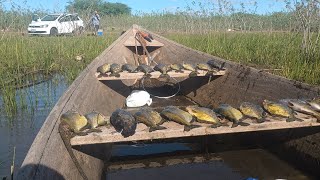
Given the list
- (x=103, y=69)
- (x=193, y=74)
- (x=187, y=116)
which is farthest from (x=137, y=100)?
(x=187, y=116)

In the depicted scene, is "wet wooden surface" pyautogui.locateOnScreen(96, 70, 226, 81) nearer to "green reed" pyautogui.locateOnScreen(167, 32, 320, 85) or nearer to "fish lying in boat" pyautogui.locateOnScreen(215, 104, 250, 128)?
"green reed" pyautogui.locateOnScreen(167, 32, 320, 85)

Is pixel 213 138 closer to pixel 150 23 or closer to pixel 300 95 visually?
pixel 300 95

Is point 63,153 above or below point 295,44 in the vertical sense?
below

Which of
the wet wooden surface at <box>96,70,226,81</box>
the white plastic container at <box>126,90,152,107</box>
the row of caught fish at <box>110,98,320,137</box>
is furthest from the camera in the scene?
the white plastic container at <box>126,90,152,107</box>

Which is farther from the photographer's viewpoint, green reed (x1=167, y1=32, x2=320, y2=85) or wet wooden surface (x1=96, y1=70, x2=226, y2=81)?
green reed (x1=167, y1=32, x2=320, y2=85)

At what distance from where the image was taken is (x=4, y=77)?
6902 mm

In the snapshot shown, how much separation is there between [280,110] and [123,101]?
361 centimetres

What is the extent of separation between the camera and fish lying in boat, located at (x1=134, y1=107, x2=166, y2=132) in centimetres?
294

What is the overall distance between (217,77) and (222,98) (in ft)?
1.58

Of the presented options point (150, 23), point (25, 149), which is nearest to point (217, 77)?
point (25, 149)

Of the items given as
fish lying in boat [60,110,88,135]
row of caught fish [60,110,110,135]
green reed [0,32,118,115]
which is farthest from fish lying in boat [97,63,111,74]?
fish lying in boat [60,110,88,135]

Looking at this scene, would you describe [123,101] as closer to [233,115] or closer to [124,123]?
[233,115]

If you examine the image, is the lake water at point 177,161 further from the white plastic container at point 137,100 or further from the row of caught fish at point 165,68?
the row of caught fish at point 165,68

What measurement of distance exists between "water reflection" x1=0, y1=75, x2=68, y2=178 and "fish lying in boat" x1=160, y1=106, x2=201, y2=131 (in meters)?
1.79
